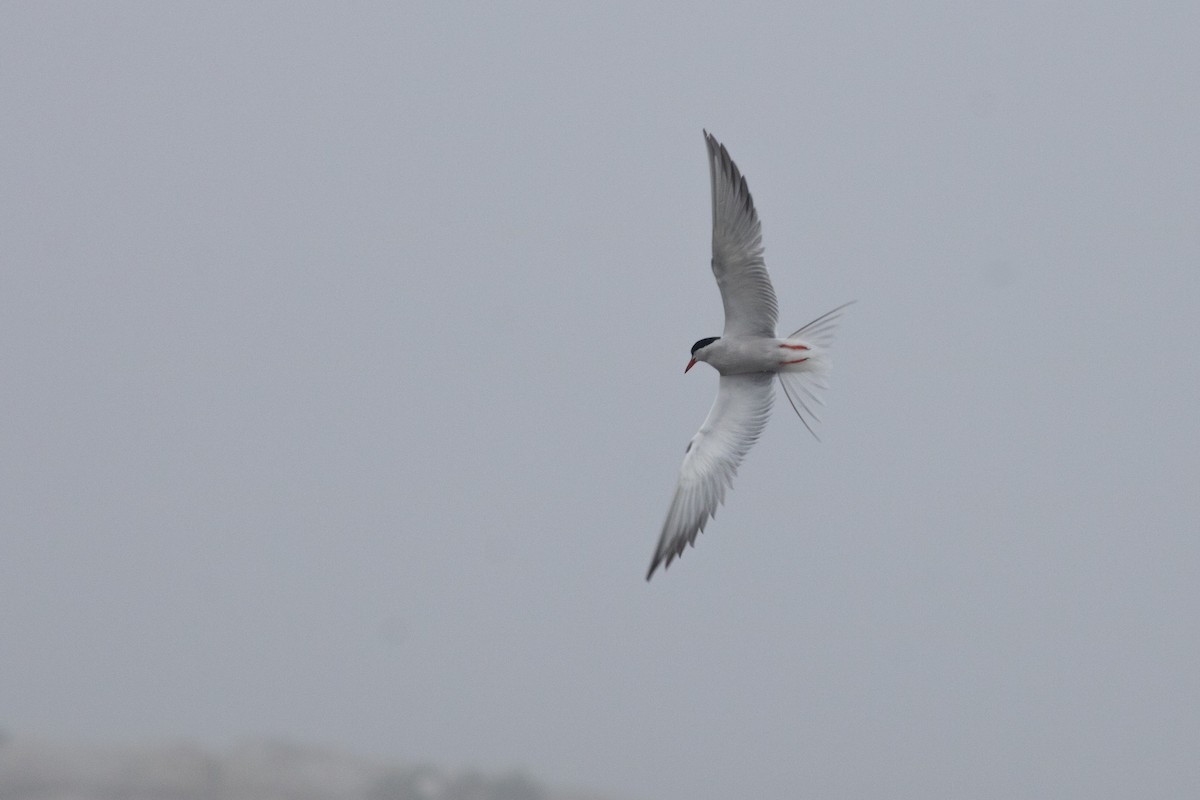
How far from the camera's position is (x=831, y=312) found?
25.8 ft

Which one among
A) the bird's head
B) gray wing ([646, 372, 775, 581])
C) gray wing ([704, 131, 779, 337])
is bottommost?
gray wing ([646, 372, 775, 581])

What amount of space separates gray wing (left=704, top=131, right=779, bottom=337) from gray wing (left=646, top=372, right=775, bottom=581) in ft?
1.41

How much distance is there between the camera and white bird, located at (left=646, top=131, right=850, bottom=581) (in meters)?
7.60

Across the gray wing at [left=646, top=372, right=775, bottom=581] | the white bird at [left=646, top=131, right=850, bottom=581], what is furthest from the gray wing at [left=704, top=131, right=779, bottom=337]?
the gray wing at [left=646, top=372, right=775, bottom=581]

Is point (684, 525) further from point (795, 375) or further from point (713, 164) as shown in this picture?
point (713, 164)

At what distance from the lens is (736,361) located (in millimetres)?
8125

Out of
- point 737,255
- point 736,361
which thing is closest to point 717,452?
point 736,361

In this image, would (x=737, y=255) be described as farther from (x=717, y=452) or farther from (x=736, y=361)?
(x=717, y=452)

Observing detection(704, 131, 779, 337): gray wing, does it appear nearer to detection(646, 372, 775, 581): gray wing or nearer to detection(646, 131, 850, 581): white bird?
detection(646, 131, 850, 581): white bird

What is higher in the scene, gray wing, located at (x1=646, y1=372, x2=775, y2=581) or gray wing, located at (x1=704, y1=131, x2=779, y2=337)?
gray wing, located at (x1=704, y1=131, x2=779, y2=337)

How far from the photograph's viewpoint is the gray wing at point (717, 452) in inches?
305

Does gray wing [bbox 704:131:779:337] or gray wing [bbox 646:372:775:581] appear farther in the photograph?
gray wing [bbox 646:372:775:581]

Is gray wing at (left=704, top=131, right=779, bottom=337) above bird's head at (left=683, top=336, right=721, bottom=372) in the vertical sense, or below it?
above

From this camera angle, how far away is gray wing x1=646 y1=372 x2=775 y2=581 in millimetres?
7746
